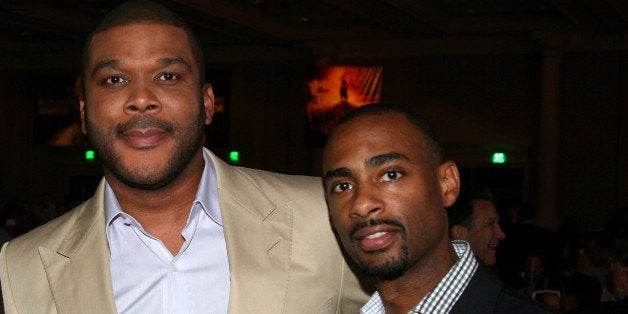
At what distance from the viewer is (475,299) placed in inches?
73.4

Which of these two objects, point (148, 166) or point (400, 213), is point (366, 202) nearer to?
point (400, 213)

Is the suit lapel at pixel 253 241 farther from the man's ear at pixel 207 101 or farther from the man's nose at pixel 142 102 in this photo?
the man's nose at pixel 142 102

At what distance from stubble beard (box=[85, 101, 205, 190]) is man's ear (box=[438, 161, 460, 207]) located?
0.64 meters

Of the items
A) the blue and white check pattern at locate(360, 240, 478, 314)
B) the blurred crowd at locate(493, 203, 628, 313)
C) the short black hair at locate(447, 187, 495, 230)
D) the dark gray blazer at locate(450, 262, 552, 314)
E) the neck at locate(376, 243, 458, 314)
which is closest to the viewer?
the dark gray blazer at locate(450, 262, 552, 314)

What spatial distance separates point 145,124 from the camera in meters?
2.14

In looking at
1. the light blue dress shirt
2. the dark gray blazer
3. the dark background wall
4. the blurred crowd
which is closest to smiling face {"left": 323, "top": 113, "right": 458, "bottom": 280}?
the dark gray blazer

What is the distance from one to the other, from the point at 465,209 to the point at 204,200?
264 centimetres

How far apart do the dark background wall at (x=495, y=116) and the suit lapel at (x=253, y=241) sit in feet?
47.9

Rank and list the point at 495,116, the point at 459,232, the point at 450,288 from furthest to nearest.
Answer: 1. the point at 495,116
2. the point at 459,232
3. the point at 450,288

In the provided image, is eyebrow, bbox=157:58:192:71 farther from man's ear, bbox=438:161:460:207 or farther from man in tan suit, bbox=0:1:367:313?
man's ear, bbox=438:161:460:207

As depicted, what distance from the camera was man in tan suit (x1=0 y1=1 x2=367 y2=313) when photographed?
2166 mm

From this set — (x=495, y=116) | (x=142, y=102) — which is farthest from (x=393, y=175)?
(x=495, y=116)

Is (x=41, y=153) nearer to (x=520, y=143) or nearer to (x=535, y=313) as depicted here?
(x=520, y=143)

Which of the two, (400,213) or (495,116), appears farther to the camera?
(495,116)
